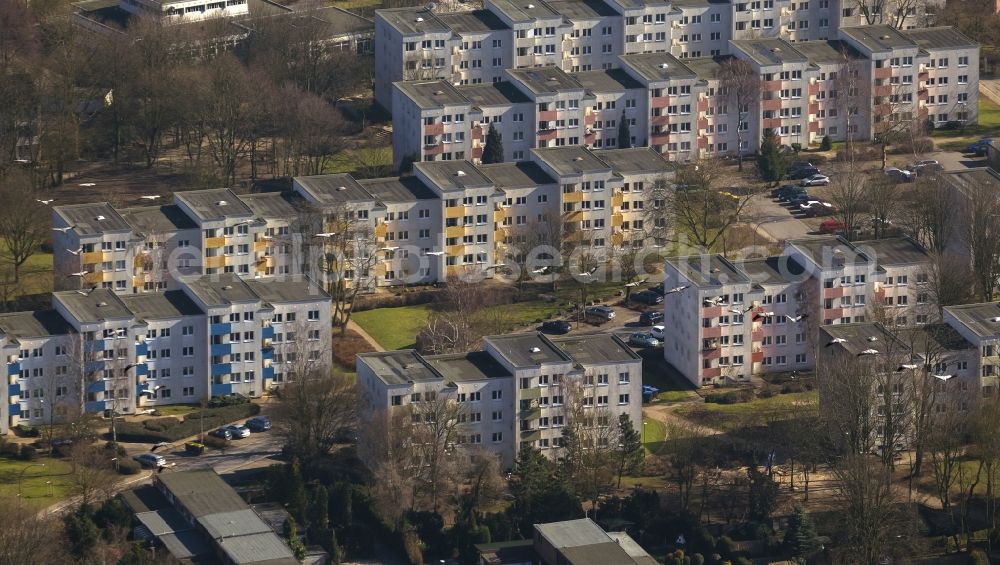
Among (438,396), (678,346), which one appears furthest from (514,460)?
(678,346)

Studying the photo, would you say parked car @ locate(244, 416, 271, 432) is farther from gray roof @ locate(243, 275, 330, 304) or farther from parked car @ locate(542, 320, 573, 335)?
parked car @ locate(542, 320, 573, 335)

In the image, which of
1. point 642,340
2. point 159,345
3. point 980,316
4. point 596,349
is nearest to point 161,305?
point 159,345

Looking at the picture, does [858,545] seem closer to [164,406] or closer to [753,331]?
[753,331]

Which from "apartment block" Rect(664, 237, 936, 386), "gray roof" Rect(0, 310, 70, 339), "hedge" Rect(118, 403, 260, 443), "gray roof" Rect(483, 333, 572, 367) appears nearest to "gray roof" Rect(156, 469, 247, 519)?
"hedge" Rect(118, 403, 260, 443)

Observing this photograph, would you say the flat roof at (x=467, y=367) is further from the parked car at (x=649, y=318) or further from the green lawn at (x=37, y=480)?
the green lawn at (x=37, y=480)

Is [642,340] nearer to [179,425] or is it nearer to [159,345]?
[159,345]

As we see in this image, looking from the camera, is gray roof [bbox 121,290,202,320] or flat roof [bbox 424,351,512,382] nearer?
flat roof [bbox 424,351,512,382]
